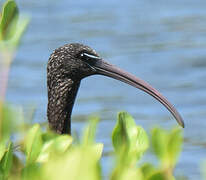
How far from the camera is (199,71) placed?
12000 mm

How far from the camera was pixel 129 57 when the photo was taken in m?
12.4

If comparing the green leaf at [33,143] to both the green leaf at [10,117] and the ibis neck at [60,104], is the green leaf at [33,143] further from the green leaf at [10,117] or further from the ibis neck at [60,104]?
the ibis neck at [60,104]

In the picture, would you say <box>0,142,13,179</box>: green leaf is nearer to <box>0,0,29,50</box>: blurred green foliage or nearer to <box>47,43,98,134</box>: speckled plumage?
<box>0,0,29,50</box>: blurred green foliage

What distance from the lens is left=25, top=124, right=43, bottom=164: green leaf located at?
333 centimetres

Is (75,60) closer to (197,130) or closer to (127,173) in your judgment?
(127,173)

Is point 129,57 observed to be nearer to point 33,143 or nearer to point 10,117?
point 10,117

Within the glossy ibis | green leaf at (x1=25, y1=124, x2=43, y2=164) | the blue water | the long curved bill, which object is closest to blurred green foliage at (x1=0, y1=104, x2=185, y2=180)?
green leaf at (x1=25, y1=124, x2=43, y2=164)

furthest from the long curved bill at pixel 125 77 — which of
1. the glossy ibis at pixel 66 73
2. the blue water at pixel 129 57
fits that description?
the blue water at pixel 129 57

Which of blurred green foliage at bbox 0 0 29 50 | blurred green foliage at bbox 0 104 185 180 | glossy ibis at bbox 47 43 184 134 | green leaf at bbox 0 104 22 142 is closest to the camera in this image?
blurred green foliage at bbox 0 104 185 180

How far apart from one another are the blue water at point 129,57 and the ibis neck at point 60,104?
8.69 ft

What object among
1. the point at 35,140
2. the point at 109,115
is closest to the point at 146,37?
the point at 109,115

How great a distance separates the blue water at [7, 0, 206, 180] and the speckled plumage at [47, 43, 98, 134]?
8.73 feet

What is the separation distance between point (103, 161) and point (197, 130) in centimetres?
141

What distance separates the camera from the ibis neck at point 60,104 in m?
6.05
